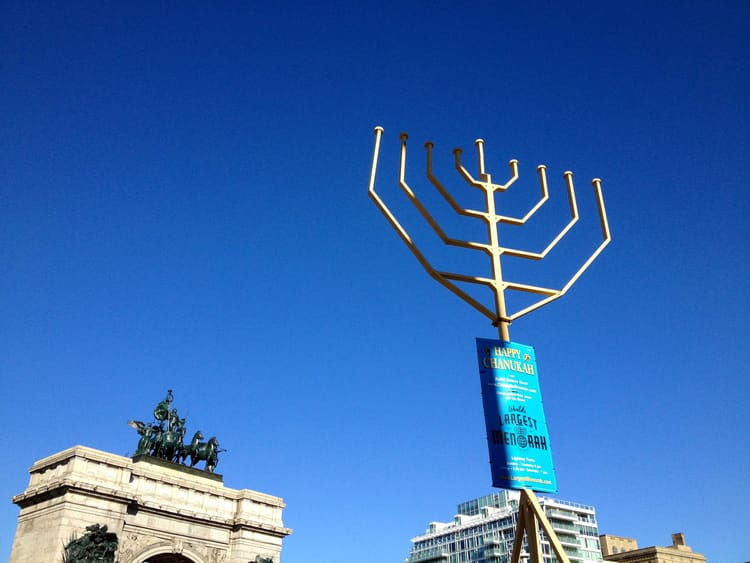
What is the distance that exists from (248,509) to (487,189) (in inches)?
1114

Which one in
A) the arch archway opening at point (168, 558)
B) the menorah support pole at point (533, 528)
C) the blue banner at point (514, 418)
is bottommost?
the menorah support pole at point (533, 528)

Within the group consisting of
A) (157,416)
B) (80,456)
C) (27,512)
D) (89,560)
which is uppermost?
(157,416)

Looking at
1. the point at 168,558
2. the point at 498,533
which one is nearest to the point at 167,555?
the point at 168,558

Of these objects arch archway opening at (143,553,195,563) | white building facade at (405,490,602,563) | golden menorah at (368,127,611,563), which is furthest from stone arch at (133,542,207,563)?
white building facade at (405,490,602,563)

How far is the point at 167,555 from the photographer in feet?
101

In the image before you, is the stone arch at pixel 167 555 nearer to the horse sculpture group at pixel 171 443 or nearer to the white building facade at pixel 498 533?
the horse sculpture group at pixel 171 443

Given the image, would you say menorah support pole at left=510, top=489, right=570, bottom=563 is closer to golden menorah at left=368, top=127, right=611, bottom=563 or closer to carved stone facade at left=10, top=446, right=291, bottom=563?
golden menorah at left=368, top=127, right=611, bottom=563

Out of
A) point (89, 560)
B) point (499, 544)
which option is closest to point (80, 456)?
point (89, 560)

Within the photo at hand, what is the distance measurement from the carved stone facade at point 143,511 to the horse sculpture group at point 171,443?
856 mm

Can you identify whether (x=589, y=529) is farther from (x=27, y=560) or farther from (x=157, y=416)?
(x=27, y=560)

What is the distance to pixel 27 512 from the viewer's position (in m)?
28.8

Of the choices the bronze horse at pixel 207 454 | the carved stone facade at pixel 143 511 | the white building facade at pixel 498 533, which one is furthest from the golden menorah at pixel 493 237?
the white building facade at pixel 498 533

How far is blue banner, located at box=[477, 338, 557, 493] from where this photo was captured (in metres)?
8.61

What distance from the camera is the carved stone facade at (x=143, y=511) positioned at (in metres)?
27.5
